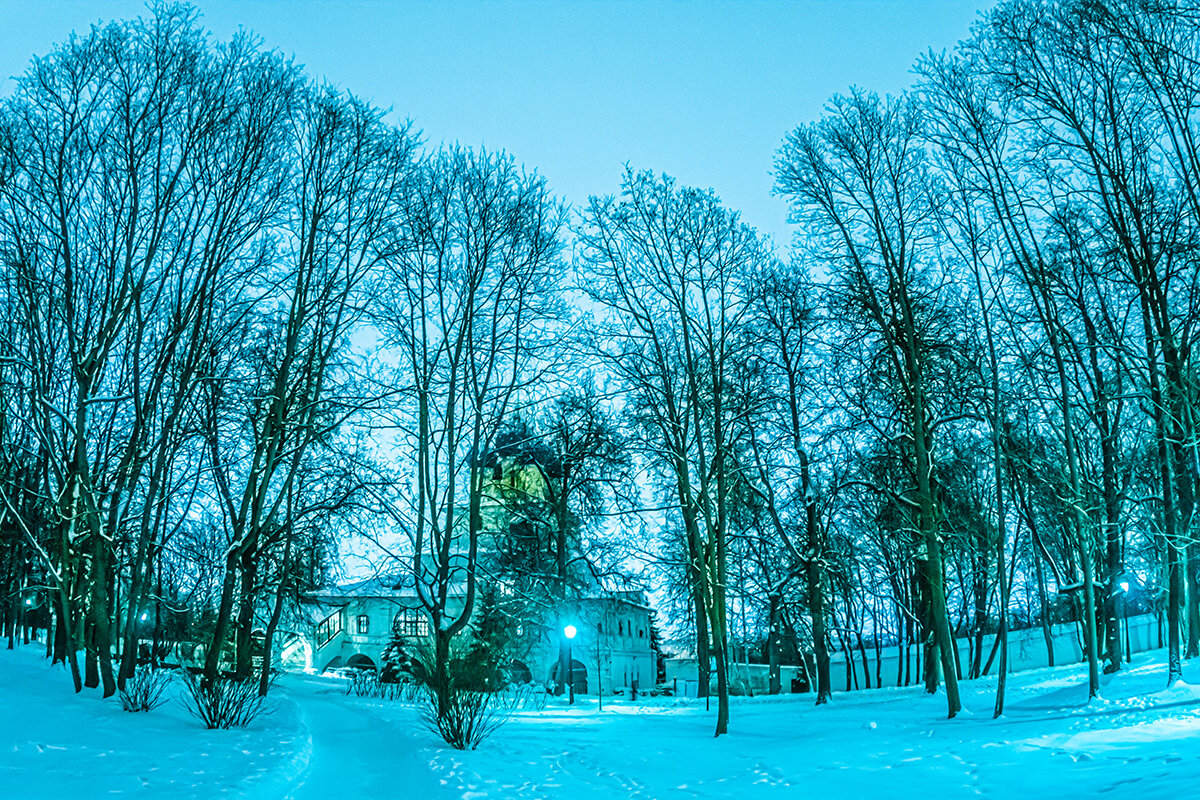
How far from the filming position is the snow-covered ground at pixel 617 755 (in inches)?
302

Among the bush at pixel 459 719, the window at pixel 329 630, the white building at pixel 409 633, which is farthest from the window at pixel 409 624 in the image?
the bush at pixel 459 719

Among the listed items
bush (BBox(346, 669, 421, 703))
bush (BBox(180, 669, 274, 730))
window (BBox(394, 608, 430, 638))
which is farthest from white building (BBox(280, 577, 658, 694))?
bush (BBox(180, 669, 274, 730))

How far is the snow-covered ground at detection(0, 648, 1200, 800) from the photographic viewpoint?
766 cm

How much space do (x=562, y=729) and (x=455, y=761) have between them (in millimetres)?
5575

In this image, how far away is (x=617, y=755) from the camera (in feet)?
37.9

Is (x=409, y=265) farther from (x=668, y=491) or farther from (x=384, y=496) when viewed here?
(x=668, y=491)

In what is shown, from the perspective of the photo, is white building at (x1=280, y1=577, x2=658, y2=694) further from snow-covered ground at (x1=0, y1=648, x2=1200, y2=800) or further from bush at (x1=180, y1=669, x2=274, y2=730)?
bush at (x1=180, y1=669, x2=274, y2=730)

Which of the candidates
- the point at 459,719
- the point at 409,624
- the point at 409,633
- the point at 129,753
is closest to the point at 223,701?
the point at 129,753

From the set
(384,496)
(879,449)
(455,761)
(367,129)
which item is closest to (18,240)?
(367,129)

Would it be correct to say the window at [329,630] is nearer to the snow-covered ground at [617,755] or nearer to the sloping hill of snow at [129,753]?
the snow-covered ground at [617,755]

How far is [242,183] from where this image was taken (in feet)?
43.6

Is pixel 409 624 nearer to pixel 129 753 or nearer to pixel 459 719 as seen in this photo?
pixel 459 719

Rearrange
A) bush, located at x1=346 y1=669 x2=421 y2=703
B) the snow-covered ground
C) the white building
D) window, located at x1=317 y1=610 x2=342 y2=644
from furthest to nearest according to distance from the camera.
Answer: window, located at x1=317 y1=610 x2=342 y2=644 < the white building < bush, located at x1=346 y1=669 x2=421 y2=703 < the snow-covered ground

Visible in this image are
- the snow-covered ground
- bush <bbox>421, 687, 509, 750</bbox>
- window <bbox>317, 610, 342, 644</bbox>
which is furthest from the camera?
window <bbox>317, 610, 342, 644</bbox>
